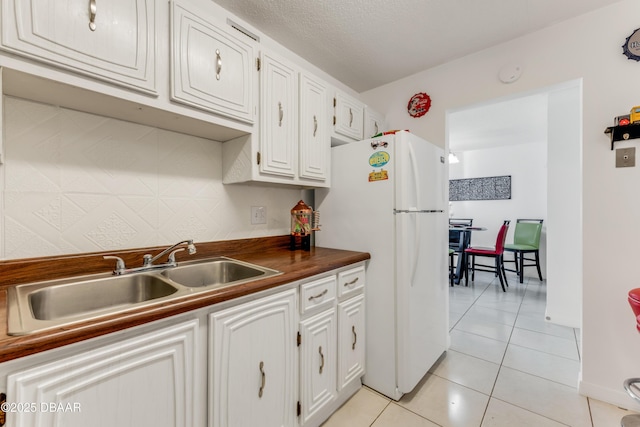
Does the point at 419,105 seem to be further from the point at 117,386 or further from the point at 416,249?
the point at 117,386

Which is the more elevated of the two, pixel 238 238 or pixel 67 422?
pixel 238 238

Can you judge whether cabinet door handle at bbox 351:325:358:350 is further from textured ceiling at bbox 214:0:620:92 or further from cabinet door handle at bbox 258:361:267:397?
textured ceiling at bbox 214:0:620:92

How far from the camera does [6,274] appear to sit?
0.99 meters

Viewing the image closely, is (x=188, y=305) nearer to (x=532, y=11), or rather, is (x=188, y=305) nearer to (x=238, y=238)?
(x=238, y=238)

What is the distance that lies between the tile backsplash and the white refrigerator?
2.71 ft

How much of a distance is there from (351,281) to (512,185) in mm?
4802

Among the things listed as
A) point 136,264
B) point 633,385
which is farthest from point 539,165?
point 136,264

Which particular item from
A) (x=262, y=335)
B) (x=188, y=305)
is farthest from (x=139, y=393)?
(x=262, y=335)

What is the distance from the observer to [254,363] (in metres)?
1.08

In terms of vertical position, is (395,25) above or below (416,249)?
above

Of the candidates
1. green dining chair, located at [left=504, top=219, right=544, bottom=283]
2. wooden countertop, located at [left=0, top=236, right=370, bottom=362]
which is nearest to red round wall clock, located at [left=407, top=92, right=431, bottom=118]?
wooden countertop, located at [left=0, top=236, right=370, bottom=362]

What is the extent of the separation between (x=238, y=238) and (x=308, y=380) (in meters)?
0.95

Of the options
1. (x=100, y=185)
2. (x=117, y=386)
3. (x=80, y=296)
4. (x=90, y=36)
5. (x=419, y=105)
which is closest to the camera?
(x=117, y=386)

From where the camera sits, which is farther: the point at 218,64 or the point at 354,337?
the point at 354,337
